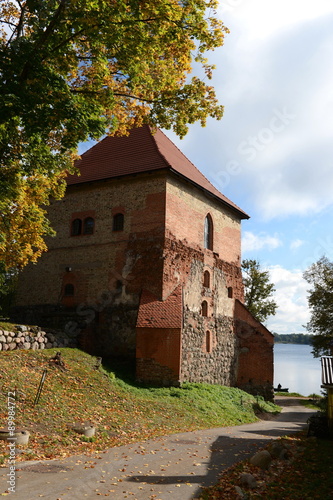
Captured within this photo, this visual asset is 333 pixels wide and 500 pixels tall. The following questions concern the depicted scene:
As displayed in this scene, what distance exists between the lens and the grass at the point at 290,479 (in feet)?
23.1

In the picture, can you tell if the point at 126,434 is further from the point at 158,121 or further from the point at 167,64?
the point at 167,64

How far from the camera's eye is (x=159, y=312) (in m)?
18.6

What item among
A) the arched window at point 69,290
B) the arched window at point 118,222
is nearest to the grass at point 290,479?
the arched window at point 118,222

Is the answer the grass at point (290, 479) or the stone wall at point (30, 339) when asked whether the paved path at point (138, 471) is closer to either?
the grass at point (290, 479)

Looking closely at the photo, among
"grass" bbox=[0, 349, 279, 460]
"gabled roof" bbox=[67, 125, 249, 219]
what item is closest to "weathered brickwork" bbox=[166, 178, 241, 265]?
"gabled roof" bbox=[67, 125, 249, 219]

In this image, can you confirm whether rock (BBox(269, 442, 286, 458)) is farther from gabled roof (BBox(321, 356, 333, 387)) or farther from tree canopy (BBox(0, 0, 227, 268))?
tree canopy (BBox(0, 0, 227, 268))

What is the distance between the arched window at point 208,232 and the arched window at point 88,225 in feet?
21.0

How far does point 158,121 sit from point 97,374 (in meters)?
9.96

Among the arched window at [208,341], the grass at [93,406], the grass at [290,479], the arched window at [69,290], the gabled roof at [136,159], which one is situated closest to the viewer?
the grass at [290,479]

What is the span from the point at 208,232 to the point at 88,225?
6.89 metres

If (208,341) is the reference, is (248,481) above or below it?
below

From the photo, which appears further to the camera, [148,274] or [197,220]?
[197,220]

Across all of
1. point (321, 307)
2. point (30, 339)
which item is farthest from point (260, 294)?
point (30, 339)

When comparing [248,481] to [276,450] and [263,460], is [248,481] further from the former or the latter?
[276,450]
